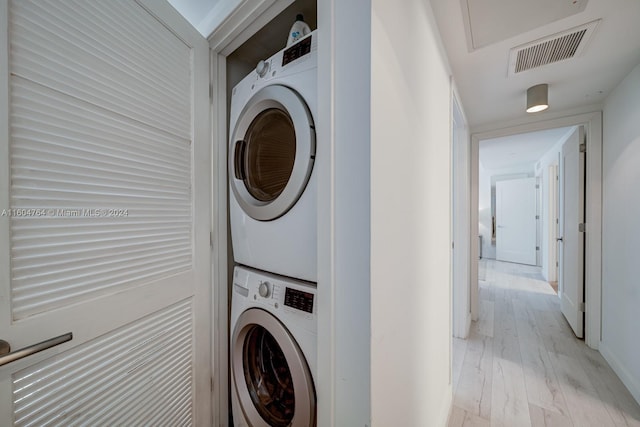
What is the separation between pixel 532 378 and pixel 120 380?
253 centimetres

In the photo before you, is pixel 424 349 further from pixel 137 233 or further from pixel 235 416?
pixel 137 233

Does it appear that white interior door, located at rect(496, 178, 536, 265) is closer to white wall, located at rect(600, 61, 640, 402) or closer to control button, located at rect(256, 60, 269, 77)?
white wall, located at rect(600, 61, 640, 402)

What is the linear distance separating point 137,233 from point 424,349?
3.97 feet

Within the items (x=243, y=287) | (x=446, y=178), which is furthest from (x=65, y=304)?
(x=446, y=178)

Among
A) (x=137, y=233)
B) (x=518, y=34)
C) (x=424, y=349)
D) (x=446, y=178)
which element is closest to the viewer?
(x=137, y=233)

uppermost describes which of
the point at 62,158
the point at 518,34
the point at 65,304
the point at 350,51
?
the point at 518,34

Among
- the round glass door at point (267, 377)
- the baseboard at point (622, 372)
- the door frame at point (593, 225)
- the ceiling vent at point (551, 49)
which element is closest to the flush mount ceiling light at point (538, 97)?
the ceiling vent at point (551, 49)

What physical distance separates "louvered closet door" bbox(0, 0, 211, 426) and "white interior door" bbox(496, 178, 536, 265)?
644 centimetres

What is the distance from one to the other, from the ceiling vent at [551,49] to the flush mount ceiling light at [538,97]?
1.08 ft

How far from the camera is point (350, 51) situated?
0.62 m

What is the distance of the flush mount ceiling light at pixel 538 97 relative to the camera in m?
1.80

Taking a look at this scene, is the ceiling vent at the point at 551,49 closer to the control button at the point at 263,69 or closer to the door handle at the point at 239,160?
the control button at the point at 263,69

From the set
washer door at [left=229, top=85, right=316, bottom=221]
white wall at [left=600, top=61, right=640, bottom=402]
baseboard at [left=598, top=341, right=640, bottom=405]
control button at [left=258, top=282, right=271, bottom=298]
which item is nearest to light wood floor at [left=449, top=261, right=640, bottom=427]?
baseboard at [left=598, top=341, right=640, bottom=405]

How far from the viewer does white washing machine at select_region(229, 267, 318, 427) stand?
797 mm
